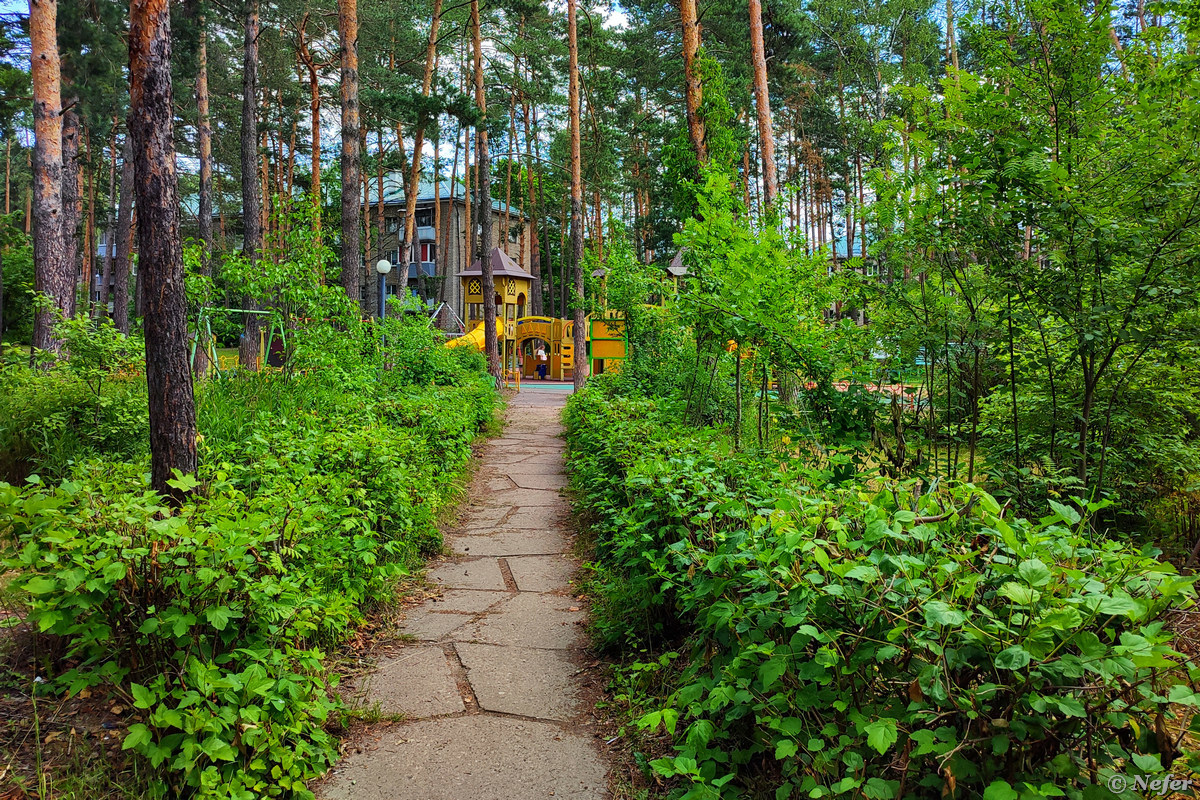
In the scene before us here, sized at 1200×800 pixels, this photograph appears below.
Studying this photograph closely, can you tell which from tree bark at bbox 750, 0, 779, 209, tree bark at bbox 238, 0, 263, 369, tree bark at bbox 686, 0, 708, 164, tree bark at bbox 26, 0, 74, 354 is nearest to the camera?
tree bark at bbox 26, 0, 74, 354

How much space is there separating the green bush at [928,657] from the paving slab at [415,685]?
105cm

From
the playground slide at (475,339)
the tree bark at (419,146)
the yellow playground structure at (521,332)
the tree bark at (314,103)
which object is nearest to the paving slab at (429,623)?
the tree bark at (314,103)

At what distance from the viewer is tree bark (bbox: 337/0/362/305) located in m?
10.0

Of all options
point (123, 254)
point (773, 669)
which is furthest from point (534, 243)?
point (773, 669)

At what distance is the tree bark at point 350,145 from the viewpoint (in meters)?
10.0

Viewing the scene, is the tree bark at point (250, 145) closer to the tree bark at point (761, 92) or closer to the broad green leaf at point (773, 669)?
the tree bark at point (761, 92)

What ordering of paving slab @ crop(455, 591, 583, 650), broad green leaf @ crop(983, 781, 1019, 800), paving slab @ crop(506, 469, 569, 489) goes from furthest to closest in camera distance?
paving slab @ crop(506, 469, 569, 489) < paving slab @ crop(455, 591, 583, 650) < broad green leaf @ crop(983, 781, 1019, 800)

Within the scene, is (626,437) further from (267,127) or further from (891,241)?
(267,127)

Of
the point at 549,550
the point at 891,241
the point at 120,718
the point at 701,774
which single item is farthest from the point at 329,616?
the point at 891,241

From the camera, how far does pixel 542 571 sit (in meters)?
4.77

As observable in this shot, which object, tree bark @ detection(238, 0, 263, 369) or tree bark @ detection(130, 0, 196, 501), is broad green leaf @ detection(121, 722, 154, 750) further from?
tree bark @ detection(238, 0, 263, 369)

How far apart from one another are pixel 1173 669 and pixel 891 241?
2.82 m

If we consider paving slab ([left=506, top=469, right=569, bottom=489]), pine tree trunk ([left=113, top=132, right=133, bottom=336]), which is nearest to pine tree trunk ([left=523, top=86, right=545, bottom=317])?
pine tree trunk ([left=113, top=132, right=133, bottom=336])

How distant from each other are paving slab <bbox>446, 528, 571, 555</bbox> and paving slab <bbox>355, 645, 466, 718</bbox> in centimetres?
169
